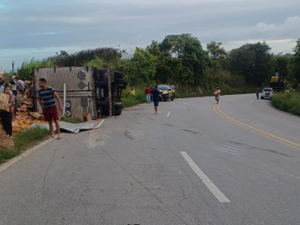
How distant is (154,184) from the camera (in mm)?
6211

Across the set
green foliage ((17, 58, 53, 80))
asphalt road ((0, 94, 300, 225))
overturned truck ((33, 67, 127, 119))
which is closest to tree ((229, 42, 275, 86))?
green foliage ((17, 58, 53, 80))

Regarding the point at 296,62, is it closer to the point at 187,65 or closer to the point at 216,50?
the point at 187,65

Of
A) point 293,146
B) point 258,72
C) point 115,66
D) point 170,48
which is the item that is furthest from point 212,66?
point 293,146

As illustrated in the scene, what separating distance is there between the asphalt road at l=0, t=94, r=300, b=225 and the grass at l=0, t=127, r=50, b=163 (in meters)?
0.53

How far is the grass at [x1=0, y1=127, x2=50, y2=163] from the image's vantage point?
8750 mm

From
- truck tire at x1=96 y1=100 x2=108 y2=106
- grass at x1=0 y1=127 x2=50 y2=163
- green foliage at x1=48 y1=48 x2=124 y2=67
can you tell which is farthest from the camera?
green foliage at x1=48 y1=48 x2=124 y2=67

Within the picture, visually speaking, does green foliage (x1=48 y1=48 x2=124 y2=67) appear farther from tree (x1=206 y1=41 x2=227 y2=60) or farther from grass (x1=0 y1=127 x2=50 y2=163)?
tree (x1=206 y1=41 x2=227 y2=60)

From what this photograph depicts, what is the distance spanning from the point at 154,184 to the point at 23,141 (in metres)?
5.86

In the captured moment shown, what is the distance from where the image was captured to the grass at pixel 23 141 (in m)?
8.75

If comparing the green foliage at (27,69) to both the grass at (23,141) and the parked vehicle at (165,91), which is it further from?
the parked vehicle at (165,91)

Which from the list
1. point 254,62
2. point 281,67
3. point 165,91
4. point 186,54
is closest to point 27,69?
A: point 165,91

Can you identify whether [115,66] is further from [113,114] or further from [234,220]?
[234,220]

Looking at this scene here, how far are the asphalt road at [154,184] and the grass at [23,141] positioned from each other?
534 millimetres

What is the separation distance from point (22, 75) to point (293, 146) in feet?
65.1
